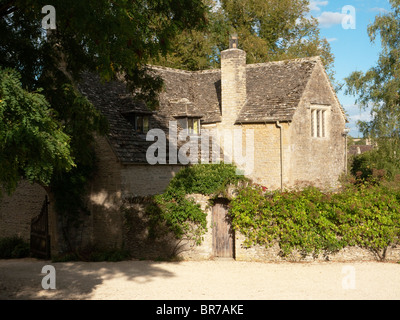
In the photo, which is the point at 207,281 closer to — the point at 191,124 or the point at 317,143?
the point at 191,124

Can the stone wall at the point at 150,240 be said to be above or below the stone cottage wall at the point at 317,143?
below

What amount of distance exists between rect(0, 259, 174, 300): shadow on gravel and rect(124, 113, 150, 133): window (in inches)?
250

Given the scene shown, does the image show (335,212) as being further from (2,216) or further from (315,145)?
(2,216)

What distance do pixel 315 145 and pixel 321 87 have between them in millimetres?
2957

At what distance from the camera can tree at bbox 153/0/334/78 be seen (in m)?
35.3

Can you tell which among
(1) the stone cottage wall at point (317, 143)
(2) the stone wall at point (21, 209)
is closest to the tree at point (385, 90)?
(1) the stone cottage wall at point (317, 143)

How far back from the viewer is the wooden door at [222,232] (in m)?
16.6

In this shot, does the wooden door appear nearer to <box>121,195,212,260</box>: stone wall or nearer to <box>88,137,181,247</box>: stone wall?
<box>121,195,212,260</box>: stone wall

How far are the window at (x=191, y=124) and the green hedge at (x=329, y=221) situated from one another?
8.22m

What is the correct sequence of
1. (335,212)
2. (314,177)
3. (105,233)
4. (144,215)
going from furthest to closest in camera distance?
(314,177) < (105,233) < (144,215) < (335,212)

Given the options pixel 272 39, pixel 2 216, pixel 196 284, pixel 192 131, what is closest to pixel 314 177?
pixel 192 131

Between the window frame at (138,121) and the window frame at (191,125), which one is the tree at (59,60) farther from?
the window frame at (191,125)

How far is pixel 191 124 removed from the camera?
23250mm

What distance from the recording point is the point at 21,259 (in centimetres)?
1902
